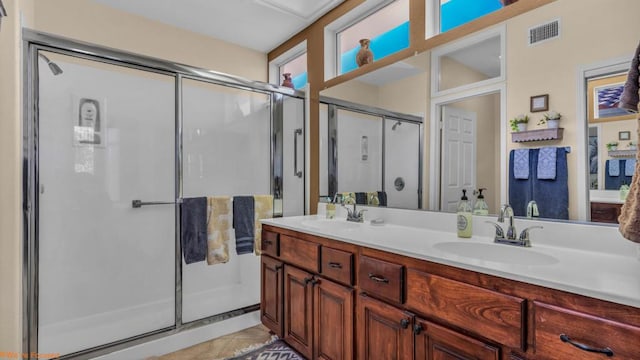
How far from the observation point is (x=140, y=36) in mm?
2631

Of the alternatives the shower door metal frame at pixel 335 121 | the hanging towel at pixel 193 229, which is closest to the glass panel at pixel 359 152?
the shower door metal frame at pixel 335 121

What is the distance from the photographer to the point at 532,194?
1397 millimetres

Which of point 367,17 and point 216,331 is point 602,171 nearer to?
point 367,17

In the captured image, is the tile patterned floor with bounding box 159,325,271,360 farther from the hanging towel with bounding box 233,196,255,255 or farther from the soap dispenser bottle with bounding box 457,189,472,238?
the soap dispenser bottle with bounding box 457,189,472,238

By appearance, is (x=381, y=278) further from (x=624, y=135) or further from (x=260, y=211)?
(x=260, y=211)

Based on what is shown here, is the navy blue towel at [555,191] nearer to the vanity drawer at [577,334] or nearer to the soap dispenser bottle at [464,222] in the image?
the soap dispenser bottle at [464,222]

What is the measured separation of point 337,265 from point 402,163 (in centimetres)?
87

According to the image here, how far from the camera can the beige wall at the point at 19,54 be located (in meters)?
1.47

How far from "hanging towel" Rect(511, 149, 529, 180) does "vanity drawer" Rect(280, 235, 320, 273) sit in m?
1.05

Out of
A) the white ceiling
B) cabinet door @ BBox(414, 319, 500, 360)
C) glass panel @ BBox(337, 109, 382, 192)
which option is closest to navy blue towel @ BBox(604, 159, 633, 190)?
cabinet door @ BBox(414, 319, 500, 360)

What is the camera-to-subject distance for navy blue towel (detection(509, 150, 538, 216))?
55.0 inches

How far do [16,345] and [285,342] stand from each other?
56.1 inches

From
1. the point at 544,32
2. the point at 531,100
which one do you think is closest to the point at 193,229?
the point at 531,100

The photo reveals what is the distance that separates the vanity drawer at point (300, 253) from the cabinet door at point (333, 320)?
0.10 meters
